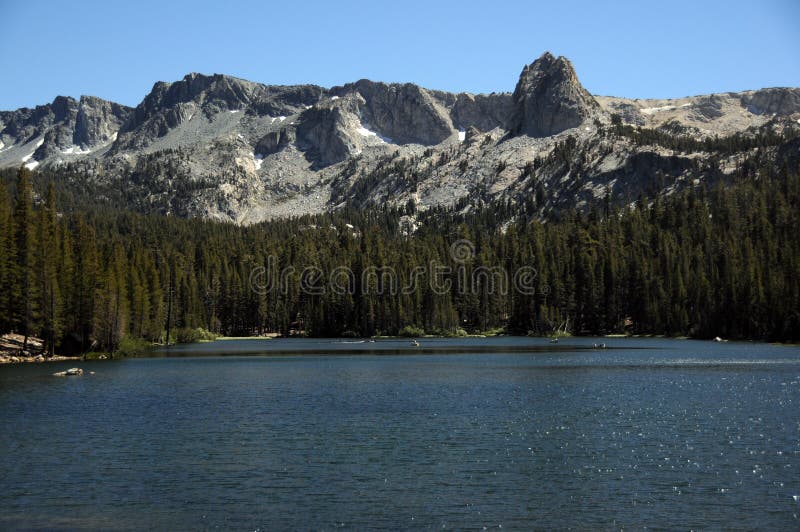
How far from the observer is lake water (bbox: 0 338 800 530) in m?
25.7

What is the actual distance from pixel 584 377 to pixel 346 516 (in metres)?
48.9

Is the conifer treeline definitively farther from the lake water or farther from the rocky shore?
the lake water

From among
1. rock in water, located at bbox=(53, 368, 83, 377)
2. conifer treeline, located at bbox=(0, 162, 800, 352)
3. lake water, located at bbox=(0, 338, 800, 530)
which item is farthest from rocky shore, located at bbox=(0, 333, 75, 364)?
lake water, located at bbox=(0, 338, 800, 530)

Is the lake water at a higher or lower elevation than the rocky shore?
lower

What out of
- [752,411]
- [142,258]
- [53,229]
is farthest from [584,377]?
[142,258]

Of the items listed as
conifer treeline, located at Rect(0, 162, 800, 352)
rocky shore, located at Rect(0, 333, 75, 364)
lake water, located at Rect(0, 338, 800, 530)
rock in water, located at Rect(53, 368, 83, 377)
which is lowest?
lake water, located at Rect(0, 338, 800, 530)

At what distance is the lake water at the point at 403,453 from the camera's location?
84.2ft

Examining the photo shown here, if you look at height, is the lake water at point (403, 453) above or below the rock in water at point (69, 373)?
below

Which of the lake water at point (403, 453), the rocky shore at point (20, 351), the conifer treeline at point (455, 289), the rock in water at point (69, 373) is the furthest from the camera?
the conifer treeline at point (455, 289)

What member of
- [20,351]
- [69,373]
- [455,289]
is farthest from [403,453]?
[455,289]

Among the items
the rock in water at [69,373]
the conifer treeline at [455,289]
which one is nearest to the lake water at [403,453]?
the rock in water at [69,373]

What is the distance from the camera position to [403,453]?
35.3m

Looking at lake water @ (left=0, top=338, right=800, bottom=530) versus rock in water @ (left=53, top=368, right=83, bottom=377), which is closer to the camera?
lake water @ (left=0, top=338, right=800, bottom=530)

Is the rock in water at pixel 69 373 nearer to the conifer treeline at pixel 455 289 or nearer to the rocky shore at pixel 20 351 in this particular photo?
the rocky shore at pixel 20 351
